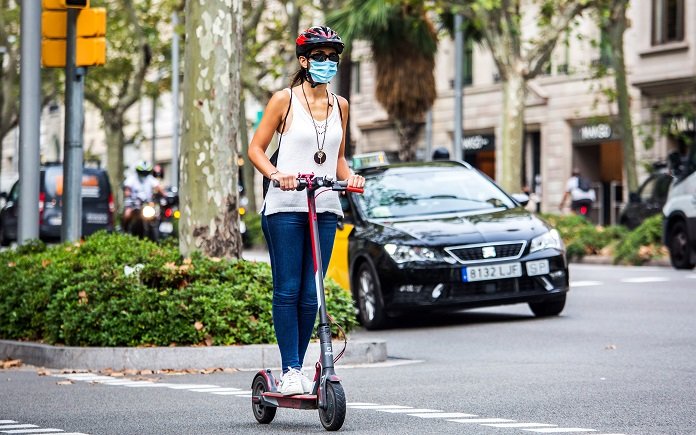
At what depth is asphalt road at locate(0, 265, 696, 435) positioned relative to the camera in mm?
7980

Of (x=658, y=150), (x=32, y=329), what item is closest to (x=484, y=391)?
(x=32, y=329)

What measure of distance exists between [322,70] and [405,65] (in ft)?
95.3

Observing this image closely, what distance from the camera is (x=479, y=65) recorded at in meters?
51.5

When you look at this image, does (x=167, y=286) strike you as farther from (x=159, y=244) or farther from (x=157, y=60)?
(x=157, y=60)

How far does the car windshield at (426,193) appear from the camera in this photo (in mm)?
15523

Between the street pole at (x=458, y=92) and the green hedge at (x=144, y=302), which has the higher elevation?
the street pole at (x=458, y=92)

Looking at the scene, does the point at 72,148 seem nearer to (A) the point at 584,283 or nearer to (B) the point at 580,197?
(A) the point at 584,283

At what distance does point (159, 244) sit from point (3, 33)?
31.9 meters

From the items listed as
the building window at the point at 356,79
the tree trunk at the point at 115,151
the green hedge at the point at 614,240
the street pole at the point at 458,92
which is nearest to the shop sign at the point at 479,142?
the building window at the point at 356,79

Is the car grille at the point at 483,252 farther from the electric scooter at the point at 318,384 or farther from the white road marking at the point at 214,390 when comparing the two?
the electric scooter at the point at 318,384

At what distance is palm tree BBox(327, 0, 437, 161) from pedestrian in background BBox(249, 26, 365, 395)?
85.7ft

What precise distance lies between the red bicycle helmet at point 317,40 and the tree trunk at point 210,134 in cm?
537

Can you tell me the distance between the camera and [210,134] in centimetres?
1322

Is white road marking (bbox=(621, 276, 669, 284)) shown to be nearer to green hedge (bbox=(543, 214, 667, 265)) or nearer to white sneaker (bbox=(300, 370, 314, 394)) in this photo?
green hedge (bbox=(543, 214, 667, 265))
